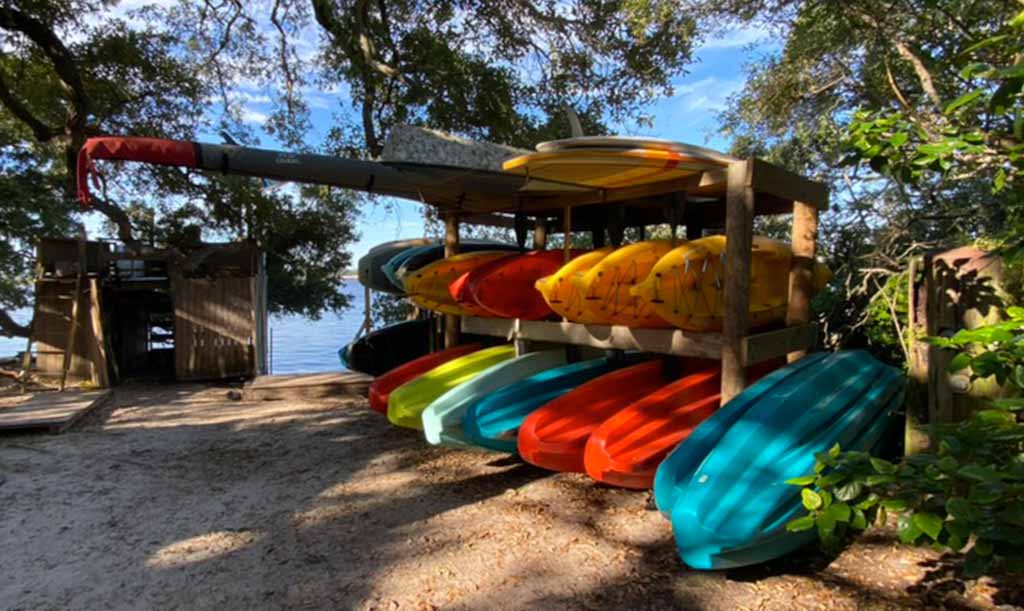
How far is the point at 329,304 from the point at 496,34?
321 inches

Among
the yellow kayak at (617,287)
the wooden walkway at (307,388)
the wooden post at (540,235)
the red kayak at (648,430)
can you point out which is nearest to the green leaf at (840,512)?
the red kayak at (648,430)

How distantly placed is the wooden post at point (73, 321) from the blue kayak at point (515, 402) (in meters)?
6.49

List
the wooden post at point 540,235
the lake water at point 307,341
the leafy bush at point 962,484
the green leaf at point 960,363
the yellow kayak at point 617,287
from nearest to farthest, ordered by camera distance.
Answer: the leafy bush at point 962,484 → the green leaf at point 960,363 → the yellow kayak at point 617,287 → the wooden post at point 540,235 → the lake water at point 307,341

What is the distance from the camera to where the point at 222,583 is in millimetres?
2605

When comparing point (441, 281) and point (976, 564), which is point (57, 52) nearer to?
point (441, 281)

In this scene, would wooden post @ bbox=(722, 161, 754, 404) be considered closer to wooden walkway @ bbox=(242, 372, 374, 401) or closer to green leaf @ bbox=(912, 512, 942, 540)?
green leaf @ bbox=(912, 512, 942, 540)

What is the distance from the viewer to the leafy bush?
3.89 ft

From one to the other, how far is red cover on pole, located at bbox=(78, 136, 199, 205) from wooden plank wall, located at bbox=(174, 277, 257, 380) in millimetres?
4934

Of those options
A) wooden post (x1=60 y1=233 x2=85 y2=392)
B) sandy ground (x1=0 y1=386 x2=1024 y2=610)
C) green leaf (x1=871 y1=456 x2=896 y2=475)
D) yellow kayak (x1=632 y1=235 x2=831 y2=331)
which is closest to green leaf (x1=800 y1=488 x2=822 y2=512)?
green leaf (x1=871 y1=456 x2=896 y2=475)

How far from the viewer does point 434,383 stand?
4.66 meters

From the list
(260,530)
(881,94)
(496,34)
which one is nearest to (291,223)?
(496,34)

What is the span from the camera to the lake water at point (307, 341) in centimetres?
1402

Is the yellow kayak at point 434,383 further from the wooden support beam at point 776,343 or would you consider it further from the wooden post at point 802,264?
the wooden post at point 802,264

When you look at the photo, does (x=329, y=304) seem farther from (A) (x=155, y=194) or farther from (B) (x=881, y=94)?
(B) (x=881, y=94)
